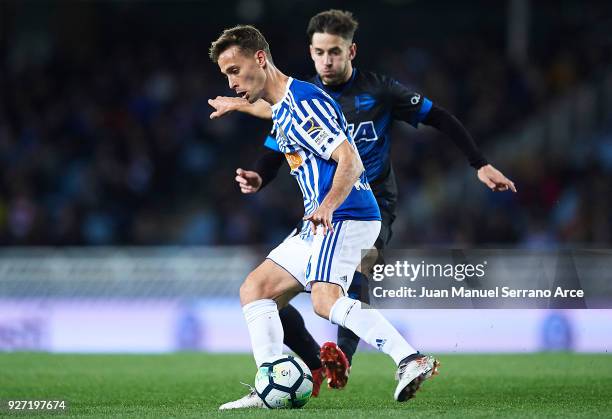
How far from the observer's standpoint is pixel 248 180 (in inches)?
240

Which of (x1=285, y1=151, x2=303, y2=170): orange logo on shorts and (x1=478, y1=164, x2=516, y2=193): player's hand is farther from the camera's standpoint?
(x1=478, y1=164, x2=516, y2=193): player's hand

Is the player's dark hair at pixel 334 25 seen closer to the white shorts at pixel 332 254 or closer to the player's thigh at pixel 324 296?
the white shorts at pixel 332 254

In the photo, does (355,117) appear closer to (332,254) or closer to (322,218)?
(332,254)

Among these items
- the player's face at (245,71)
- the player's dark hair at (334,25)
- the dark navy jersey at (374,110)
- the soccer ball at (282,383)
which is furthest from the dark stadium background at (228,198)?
the player's face at (245,71)

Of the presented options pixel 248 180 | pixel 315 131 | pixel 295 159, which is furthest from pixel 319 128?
pixel 248 180

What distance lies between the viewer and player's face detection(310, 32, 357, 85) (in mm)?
6258

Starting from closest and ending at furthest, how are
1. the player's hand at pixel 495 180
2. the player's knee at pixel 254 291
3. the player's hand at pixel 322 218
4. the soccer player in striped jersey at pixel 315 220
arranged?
the player's hand at pixel 322 218 < the soccer player in striped jersey at pixel 315 220 < the player's knee at pixel 254 291 < the player's hand at pixel 495 180

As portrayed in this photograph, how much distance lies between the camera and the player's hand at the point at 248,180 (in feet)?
19.8

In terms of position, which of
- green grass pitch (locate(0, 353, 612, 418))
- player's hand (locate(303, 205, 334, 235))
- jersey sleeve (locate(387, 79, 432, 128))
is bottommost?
green grass pitch (locate(0, 353, 612, 418))

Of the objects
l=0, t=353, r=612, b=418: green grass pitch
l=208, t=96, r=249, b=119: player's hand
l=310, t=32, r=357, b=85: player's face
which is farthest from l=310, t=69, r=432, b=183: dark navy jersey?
l=0, t=353, r=612, b=418: green grass pitch

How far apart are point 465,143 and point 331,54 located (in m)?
0.92

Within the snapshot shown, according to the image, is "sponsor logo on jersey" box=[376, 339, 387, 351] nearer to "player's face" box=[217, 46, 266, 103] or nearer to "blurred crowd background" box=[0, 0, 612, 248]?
"player's face" box=[217, 46, 266, 103]

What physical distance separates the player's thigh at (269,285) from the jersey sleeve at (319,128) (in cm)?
71

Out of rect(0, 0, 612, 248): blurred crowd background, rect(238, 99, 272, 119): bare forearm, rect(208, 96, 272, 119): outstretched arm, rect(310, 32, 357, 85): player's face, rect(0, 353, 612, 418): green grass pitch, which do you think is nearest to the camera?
rect(0, 353, 612, 418): green grass pitch
